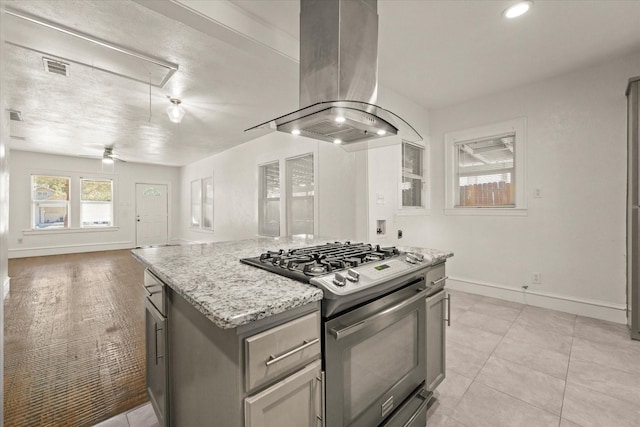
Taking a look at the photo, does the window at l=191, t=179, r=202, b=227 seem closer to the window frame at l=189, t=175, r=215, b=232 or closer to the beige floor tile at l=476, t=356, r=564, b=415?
the window frame at l=189, t=175, r=215, b=232

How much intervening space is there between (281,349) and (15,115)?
581cm

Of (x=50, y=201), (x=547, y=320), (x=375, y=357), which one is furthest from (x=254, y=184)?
(x=50, y=201)

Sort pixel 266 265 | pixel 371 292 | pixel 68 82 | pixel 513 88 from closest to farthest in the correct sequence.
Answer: pixel 371 292 → pixel 266 265 → pixel 68 82 → pixel 513 88

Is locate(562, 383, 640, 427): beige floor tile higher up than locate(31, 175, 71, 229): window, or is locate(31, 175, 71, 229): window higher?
locate(31, 175, 71, 229): window

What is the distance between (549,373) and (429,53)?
2.93 meters

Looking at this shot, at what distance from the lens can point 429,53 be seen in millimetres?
2764

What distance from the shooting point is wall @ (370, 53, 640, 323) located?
2.87 meters

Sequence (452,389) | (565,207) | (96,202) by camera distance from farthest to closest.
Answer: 1. (96,202)
2. (565,207)
3. (452,389)

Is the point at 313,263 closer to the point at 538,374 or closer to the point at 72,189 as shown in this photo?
the point at 538,374

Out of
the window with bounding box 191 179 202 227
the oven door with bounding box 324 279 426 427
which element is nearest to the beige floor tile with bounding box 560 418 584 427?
the oven door with bounding box 324 279 426 427

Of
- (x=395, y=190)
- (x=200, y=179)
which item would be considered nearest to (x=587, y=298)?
(x=395, y=190)

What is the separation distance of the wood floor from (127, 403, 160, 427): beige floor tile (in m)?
0.07

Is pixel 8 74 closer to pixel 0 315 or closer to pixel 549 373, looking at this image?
pixel 0 315

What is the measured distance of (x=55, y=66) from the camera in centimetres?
278
